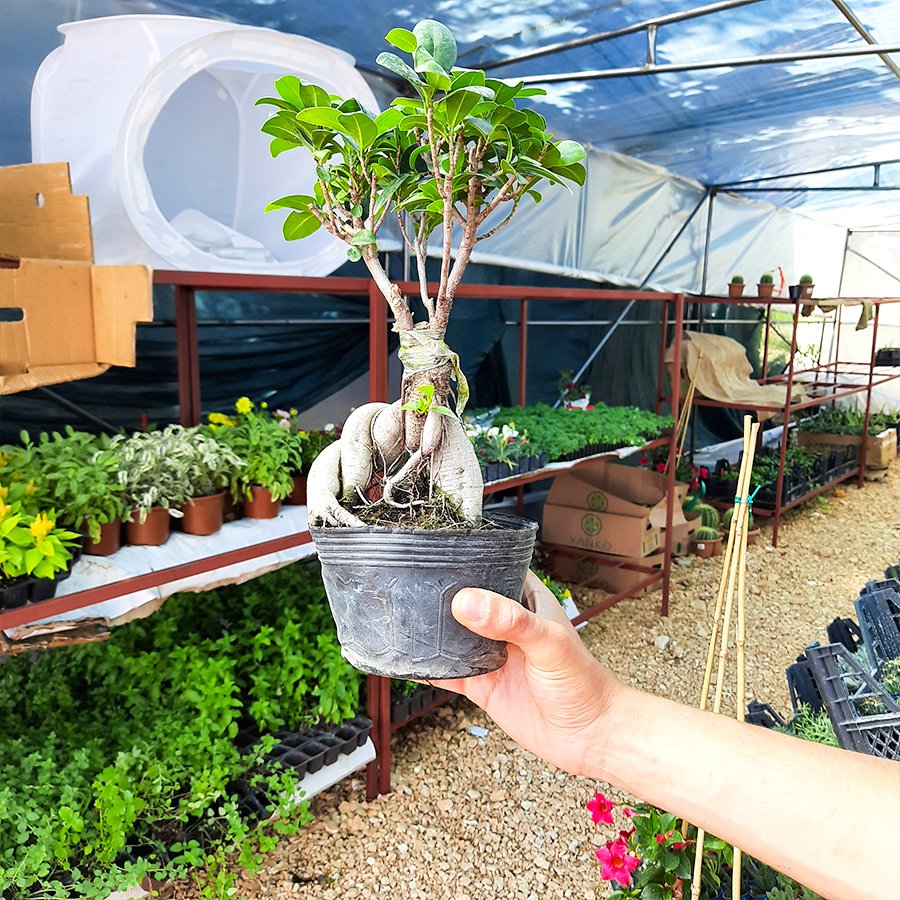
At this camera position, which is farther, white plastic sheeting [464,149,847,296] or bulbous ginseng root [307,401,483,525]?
white plastic sheeting [464,149,847,296]

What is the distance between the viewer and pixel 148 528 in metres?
1.91

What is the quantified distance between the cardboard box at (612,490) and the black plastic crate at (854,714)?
2268 millimetres

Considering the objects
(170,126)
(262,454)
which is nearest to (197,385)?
(262,454)

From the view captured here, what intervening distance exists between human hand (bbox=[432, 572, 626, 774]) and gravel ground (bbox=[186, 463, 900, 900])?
1318 millimetres

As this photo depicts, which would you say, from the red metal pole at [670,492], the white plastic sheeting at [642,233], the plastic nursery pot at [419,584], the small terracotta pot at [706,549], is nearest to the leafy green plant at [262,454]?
the plastic nursery pot at [419,584]

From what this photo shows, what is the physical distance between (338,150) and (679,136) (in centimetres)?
→ 424

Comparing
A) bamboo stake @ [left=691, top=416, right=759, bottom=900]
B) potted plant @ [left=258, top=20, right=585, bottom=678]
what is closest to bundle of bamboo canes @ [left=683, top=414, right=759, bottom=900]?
bamboo stake @ [left=691, top=416, right=759, bottom=900]

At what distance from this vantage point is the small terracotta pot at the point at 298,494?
2365mm

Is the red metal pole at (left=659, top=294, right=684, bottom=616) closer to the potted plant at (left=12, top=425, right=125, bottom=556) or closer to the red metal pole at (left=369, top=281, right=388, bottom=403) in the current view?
the red metal pole at (left=369, top=281, right=388, bottom=403)

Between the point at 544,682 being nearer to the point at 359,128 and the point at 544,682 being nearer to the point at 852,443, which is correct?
the point at 359,128

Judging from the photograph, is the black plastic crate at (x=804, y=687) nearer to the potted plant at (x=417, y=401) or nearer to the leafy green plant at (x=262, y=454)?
the potted plant at (x=417, y=401)

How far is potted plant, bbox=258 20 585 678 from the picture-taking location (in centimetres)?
98

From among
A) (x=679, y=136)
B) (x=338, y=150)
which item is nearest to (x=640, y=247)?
(x=679, y=136)

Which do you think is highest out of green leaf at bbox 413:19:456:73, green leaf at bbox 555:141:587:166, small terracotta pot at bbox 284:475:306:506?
green leaf at bbox 413:19:456:73
